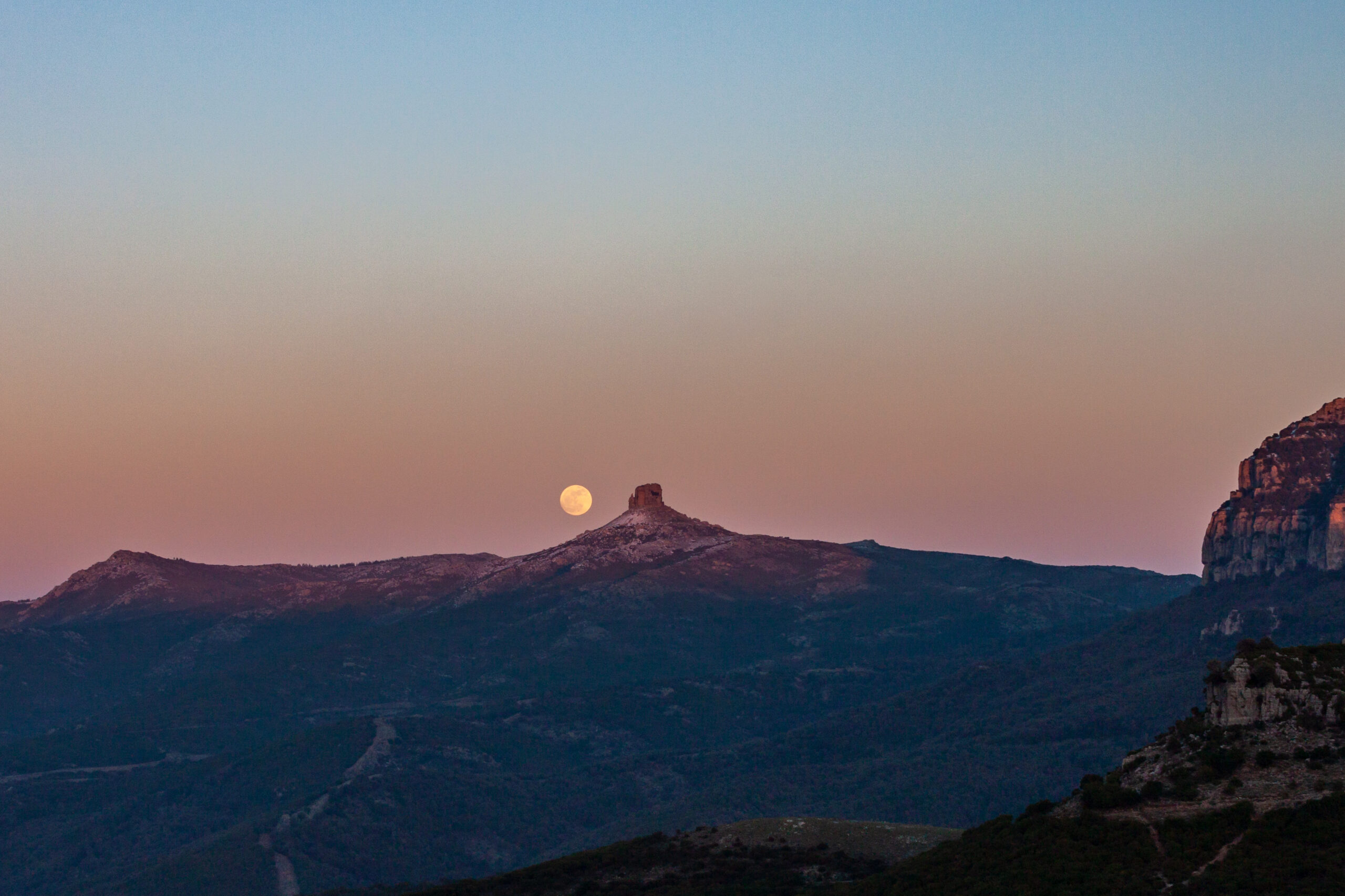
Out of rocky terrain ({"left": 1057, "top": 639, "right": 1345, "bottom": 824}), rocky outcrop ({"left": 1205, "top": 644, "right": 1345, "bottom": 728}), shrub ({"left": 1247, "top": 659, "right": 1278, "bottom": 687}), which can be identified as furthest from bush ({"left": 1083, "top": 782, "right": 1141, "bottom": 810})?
shrub ({"left": 1247, "top": 659, "right": 1278, "bottom": 687})

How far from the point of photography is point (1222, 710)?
10131cm

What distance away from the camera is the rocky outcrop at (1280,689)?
97.9 m

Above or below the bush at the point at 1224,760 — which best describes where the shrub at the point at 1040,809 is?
below

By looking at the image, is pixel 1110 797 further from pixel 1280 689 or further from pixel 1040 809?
pixel 1280 689

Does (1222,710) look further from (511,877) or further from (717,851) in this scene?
(511,877)

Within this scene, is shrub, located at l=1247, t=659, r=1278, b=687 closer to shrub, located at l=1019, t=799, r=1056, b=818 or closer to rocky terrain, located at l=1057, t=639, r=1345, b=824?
rocky terrain, located at l=1057, t=639, r=1345, b=824

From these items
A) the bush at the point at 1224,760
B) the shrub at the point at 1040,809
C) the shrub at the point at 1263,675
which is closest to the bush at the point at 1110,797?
the shrub at the point at 1040,809

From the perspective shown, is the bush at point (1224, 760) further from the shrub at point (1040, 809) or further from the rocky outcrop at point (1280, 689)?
the shrub at point (1040, 809)

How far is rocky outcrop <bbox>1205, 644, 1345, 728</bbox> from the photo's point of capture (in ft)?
321

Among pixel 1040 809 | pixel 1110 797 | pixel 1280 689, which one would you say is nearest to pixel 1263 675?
pixel 1280 689

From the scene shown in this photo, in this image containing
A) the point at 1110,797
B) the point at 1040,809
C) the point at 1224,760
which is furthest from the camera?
the point at 1040,809

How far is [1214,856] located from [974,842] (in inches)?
895

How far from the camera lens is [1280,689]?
99062mm

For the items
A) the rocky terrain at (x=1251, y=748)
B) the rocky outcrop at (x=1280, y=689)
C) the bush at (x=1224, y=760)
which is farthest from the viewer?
the rocky outcrop at (x=1280, y=689)
